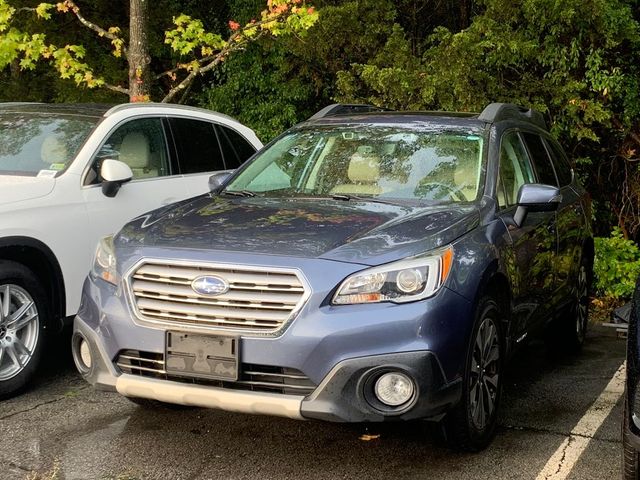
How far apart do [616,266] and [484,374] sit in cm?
646

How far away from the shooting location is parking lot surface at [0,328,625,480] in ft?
13.8

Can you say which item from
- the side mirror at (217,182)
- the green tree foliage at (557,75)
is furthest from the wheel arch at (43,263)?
the green tree foliage at (557,75)

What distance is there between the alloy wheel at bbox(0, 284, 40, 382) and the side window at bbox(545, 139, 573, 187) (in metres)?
3.70

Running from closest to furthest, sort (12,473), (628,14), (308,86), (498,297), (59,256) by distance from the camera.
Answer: (12,473), (498,297), (59,256), (628,14), (308,86)

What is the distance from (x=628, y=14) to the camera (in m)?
10.2

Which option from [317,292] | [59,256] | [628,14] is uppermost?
[628,14]

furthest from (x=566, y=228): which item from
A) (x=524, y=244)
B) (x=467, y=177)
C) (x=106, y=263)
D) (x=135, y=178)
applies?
(x=106, y=263)

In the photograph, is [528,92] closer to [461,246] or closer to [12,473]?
[461,246]

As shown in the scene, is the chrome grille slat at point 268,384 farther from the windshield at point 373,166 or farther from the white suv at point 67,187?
the white suv at point 67,187

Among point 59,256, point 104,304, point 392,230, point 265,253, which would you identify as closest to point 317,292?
point 265,253

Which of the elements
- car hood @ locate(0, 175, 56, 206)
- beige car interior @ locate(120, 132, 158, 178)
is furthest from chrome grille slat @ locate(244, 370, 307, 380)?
beige car interior @ locate(120, 132, 158, 178)

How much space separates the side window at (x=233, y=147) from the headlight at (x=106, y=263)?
9.10 ft

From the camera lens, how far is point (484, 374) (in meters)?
4.46

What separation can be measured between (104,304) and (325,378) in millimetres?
1173
